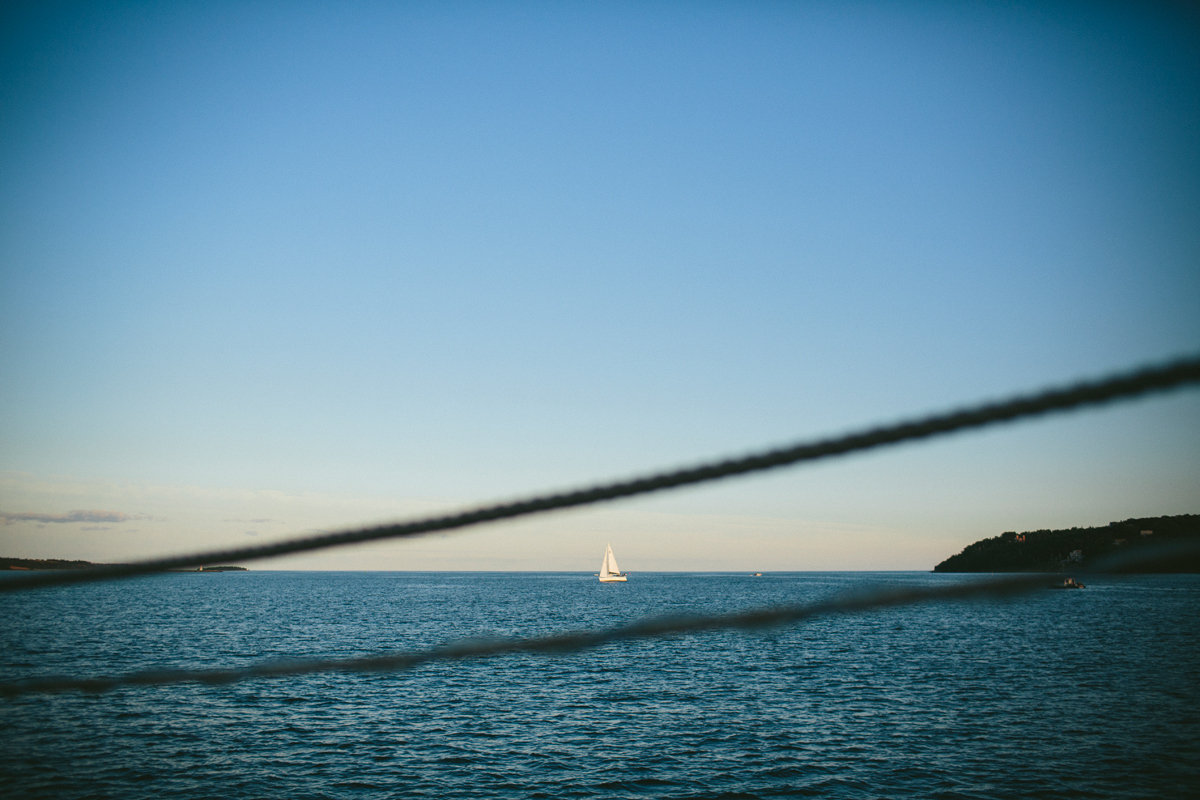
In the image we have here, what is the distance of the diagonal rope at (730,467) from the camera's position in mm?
1193

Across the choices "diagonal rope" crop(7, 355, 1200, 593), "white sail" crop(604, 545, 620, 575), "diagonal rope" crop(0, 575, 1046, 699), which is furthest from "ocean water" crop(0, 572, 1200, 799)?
"white sail" crop(604, 545, 620, 575)

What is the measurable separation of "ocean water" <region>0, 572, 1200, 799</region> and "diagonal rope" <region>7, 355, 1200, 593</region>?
6483 millimetres

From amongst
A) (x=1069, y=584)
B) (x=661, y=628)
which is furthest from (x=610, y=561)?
(x=661, y=628)

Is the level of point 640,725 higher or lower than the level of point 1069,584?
higher

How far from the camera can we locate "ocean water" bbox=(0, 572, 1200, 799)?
66.2 feet

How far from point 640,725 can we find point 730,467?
28.1 m

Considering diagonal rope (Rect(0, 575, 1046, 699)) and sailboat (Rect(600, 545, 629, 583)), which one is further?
sailboat (Rect(600, 545, 629, 583))

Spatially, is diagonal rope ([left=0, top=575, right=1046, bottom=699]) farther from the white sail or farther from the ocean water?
the white sail

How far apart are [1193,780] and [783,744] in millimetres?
11623

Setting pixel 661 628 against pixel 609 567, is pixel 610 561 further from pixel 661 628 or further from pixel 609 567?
pixel 661 628

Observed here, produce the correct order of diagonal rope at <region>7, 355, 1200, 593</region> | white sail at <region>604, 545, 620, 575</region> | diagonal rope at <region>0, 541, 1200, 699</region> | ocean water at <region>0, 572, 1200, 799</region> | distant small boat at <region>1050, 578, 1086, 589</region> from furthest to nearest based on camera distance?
white sail at <region>604, 545, 620, 575</region> → ocean water at <region>0, 572, 1200, 799</region> → distant small boat at <region>1050, 578, 1086, 589</region> → diagonal rope at <region>0, 541, 1200, 699</region> → diagonal rope at <region>7, 355, 1200, 593</region>

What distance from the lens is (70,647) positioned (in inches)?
1937

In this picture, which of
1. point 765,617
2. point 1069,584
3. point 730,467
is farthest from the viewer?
point 1069,584

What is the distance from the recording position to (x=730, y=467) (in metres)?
1.45
